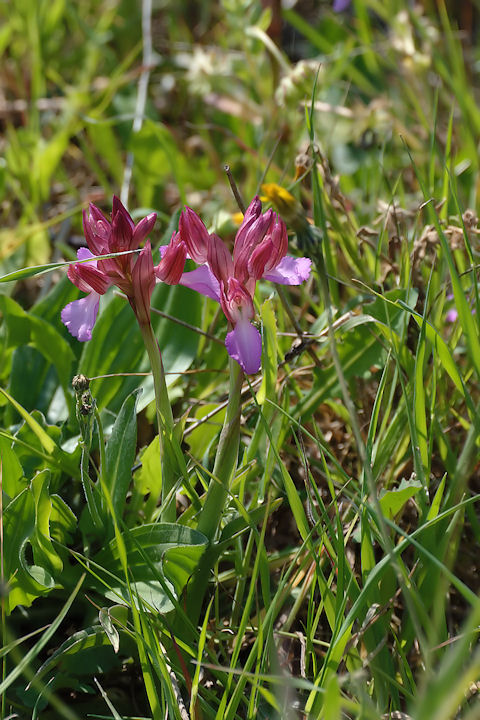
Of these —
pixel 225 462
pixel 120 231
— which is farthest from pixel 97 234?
pixel 225 462

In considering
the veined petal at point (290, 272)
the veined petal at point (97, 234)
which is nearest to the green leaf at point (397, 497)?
the veined petal at point (290, 272)

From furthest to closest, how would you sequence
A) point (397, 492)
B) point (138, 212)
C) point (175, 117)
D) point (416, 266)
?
1. point (175, 117)
2. point (138, 212)
3. point (416, 266)
4. point (397, 492)

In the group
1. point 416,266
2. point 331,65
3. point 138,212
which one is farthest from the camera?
point 331,65

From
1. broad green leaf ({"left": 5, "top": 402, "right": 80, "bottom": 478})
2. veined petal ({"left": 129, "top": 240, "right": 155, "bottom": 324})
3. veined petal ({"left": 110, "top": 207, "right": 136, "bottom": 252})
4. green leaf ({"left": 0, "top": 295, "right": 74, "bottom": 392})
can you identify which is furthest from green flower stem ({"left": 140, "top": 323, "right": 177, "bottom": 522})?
green leaf ({"left": 0, "top": 295, "right": 74, "bottom": 392})

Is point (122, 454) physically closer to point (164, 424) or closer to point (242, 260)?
point (164, 424)

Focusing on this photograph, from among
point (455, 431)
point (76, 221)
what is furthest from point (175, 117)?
point (455, 431)

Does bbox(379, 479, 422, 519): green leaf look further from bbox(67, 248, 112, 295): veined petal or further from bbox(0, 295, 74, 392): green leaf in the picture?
bbox(0, 295, 74, 392): green leaf

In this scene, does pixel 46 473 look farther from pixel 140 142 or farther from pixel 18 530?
pixel 140 142
